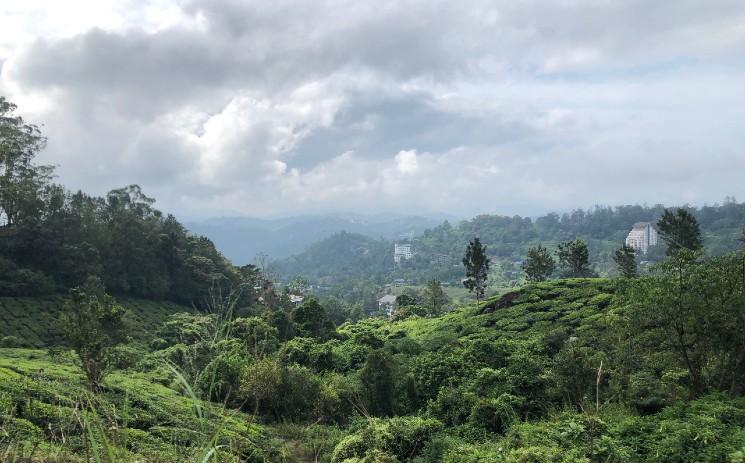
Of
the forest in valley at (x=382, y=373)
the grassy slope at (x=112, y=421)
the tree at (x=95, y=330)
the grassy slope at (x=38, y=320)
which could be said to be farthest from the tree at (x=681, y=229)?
the grassy slope at (x=38, y=320)

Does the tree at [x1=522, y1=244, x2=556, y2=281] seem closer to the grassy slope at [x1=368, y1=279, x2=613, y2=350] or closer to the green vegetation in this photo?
the grassy slope at [x1=368, y1=279, x2=613, y2=350]

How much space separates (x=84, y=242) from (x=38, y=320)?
1296 cm

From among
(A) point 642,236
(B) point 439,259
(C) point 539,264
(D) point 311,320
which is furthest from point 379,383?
(B) point 439,259

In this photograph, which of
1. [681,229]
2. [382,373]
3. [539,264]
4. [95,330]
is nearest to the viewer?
[95,330]

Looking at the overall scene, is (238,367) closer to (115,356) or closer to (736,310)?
(115,356)

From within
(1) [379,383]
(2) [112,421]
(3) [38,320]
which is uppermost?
(2) [112,421]

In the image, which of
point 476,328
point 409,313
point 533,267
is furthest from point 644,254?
point 476,328

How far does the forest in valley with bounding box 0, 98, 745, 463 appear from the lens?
4043 millimetres

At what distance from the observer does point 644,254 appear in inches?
5177

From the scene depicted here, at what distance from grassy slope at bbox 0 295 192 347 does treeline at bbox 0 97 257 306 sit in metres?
1.83

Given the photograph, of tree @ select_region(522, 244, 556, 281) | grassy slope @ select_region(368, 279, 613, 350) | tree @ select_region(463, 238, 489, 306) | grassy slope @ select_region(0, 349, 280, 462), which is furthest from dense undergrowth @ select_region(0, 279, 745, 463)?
tree @ select_region(522, 244, 556, 281)

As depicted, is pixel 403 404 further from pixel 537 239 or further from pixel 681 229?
pixel 537 239

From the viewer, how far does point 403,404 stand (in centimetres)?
1903

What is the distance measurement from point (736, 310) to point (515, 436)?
6480 mm
